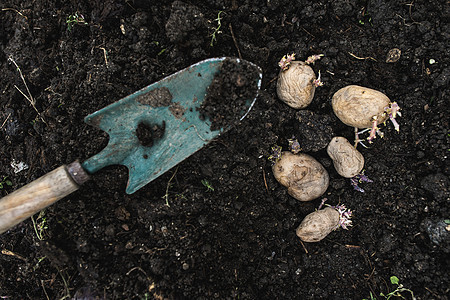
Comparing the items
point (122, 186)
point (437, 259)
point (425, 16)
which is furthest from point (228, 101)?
point (437, 259)

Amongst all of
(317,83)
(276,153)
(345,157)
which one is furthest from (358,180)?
(317,83)

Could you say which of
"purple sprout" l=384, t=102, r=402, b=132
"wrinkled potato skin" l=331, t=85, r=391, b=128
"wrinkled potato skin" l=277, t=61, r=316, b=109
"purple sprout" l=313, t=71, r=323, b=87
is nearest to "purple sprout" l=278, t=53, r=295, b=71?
"wrinkled potato skin" l=277, t=61, r=316, b=109

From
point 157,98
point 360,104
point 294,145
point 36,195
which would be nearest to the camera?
point 36,195

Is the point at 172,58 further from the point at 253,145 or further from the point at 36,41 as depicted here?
the point at 36,41

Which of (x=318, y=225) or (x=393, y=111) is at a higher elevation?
(x=393, y=111)

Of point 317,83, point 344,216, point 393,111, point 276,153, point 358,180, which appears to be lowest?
point 344,216

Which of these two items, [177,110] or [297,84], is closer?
[177,110]

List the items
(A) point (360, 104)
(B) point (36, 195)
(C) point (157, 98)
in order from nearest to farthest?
(B) point (36, 195) → (C) point (157, 98) → (A) point (360, 104)

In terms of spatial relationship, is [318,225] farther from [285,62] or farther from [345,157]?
[285,62]
